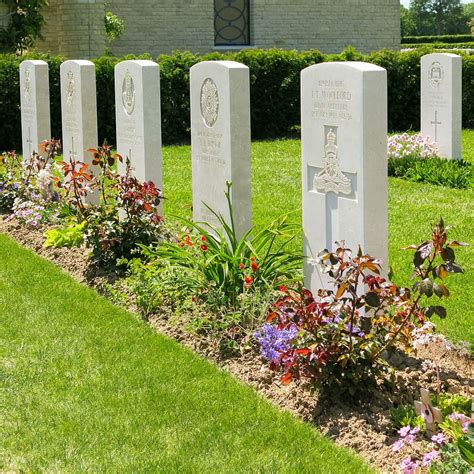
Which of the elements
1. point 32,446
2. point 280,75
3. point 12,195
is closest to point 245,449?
point 32,446

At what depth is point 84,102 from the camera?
1074 cm

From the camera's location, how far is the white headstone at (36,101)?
1209 centimetres

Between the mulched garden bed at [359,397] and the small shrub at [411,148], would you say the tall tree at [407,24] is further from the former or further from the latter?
the mulched garden bed at [359,397]

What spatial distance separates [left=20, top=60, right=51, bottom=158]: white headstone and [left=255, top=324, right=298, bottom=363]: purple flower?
22.1 feet

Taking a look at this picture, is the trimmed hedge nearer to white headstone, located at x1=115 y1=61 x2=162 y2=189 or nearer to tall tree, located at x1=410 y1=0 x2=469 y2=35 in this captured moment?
white headstone, located at x1=115 y1=61 x2=162 y2=189

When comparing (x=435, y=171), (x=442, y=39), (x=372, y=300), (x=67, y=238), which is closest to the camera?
(x=372, y=300)

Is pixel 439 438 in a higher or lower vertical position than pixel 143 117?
lower

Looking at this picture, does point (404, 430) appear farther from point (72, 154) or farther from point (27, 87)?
point (27, 87)

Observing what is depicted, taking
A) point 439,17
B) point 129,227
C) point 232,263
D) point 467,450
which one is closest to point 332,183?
point 232,263

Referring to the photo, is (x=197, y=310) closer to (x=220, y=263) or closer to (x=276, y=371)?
(x=220, y=263)

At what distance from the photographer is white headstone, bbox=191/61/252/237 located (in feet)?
24.7

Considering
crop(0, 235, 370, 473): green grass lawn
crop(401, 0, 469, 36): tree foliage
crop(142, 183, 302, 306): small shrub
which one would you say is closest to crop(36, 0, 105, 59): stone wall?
crop(142, 183, 302, 306): small shrub

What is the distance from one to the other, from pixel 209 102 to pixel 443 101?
7.49 m

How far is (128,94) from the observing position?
9234mm
